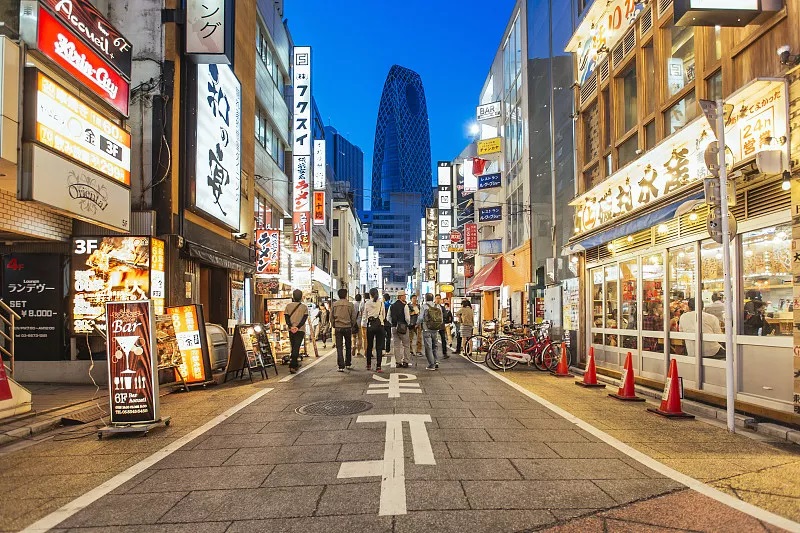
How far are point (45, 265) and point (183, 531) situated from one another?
10.1 metres

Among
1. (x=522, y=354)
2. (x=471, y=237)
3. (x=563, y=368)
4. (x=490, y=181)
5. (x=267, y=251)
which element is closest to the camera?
(x=563, y=368)

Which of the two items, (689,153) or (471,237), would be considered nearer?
(689,153)

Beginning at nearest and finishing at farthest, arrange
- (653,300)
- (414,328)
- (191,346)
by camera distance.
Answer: (191,346), (653,300), (414,328)

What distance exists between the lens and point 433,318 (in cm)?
1504

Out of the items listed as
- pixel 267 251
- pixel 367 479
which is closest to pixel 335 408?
pixel 367 479

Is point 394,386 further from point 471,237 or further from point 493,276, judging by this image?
point 471,237

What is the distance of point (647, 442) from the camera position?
6.54 m

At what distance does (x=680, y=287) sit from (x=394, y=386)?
17.9 feet

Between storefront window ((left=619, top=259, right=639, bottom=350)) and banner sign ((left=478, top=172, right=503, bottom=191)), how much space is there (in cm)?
1900

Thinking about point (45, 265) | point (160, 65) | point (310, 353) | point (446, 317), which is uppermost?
point (160, 65)

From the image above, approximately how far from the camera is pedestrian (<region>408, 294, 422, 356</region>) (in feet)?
51.3

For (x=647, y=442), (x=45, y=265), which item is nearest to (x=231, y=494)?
(x=647, y=442)

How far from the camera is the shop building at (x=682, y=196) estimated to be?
25.3ft

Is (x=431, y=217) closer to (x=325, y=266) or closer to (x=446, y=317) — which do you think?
(x=325, y=266)
